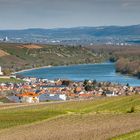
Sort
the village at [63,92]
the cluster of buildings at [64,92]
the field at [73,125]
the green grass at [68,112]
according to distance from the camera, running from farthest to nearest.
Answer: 1. the cluster of buildings at [64,92]
2. the village at [63,92]
3. the green grass at [68,112]
4. the field at [73,125]

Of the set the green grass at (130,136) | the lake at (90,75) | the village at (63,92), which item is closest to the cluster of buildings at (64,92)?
the village at (63,92)

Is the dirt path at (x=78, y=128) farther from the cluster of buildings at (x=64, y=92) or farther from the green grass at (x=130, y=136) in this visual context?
the cluster of buildings at (x=64, y=92)

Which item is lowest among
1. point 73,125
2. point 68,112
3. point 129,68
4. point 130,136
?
point 129,68

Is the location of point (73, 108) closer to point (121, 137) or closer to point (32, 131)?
point (32, 131)

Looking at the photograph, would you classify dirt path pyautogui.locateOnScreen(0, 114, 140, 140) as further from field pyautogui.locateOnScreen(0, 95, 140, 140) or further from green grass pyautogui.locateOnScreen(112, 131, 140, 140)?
green grass pyautogui.locateOnScreen(112, 131, 140, 140)

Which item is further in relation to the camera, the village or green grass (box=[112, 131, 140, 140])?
the village

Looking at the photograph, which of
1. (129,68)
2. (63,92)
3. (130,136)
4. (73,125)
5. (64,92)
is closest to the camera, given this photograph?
(130,136)

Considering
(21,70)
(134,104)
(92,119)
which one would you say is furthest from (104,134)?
(21,70)

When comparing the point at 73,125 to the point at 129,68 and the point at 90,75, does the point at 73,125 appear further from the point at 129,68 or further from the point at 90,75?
the point at 129,68

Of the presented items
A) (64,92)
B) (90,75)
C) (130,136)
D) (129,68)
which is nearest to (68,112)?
(130,136)

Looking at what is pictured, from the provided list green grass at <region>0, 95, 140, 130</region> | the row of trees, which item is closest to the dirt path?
green grass at <region>0, 95, 140, 130</region>
